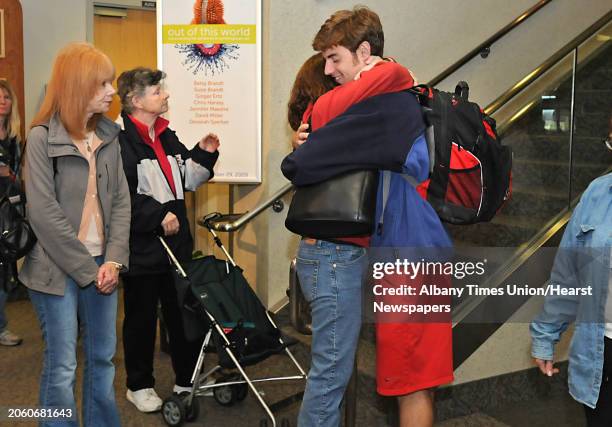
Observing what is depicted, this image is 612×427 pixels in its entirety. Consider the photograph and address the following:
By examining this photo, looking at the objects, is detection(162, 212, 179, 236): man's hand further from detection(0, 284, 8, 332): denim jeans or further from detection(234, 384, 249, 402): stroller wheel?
detection(0, 284, 8, 332): denim jeans

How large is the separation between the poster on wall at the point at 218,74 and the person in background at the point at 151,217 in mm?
633

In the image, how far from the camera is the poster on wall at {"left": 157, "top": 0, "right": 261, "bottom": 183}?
4430 millimetres

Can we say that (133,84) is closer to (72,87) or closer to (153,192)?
(153,192)

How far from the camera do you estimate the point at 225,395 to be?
3857 millimetres

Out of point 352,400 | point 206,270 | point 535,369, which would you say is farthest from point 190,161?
point 535,369

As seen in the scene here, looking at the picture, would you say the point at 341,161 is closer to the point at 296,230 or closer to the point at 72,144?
the point at 296,230

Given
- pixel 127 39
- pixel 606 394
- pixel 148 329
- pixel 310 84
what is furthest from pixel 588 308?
pixel 127 39

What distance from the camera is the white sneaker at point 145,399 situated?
3.78 m

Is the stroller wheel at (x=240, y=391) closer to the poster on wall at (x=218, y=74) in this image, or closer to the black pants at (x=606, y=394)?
the poster on wall at (x=218, y=74)

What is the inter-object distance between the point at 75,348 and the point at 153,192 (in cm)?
109

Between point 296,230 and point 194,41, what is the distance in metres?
2.42

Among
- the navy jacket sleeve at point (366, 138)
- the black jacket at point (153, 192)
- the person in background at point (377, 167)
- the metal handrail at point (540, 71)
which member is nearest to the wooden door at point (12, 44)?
the black jacket at point (153, 192)

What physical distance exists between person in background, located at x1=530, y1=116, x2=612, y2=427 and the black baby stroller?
1.60 meters

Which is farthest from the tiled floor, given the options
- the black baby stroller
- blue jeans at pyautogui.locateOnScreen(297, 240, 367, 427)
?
blue jeans at pyautogui.locateOnScreen(297, 240, 367, 427)
